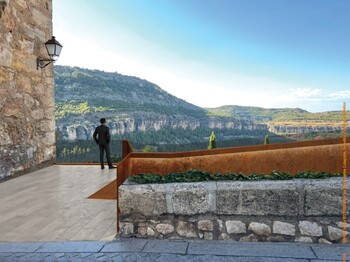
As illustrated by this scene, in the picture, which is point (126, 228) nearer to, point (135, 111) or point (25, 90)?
point (25, 90)

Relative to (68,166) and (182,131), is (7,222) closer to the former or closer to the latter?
(68,166)

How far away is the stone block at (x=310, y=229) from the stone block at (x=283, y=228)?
0.24 feet

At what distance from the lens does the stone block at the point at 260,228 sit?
2.45 meters

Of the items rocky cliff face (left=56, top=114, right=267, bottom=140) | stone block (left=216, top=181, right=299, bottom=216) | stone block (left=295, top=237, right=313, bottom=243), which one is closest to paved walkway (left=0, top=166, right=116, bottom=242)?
stone block (left=216, top=181, right=299, bottom=216)

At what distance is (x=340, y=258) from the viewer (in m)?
2.10

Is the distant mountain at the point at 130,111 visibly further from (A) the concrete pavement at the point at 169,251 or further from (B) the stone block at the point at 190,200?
(B) the stone block at the point at 190,200

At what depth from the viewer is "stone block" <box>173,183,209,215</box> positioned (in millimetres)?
2547

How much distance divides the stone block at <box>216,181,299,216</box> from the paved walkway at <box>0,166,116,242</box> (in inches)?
44.6

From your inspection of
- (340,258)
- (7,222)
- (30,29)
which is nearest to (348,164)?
(340,258)

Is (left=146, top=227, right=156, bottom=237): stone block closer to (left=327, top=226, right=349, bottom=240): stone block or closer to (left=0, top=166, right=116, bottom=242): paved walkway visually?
(left=0, top=166, right=116, bottom=242): paved walkway

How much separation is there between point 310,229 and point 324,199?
0.28 metres

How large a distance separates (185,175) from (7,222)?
2.02 meters

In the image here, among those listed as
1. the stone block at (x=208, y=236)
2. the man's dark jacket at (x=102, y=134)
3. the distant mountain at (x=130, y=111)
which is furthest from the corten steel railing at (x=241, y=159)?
the distant mountain at (x=130, y=111)

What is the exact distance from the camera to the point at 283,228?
243cm
